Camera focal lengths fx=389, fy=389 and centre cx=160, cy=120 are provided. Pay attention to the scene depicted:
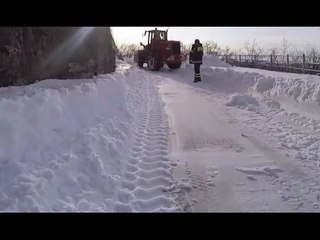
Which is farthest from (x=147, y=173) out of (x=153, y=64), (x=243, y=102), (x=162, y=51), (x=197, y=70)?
(x=153, y=64)

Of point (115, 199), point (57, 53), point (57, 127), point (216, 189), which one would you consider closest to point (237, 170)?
point (216, 189)

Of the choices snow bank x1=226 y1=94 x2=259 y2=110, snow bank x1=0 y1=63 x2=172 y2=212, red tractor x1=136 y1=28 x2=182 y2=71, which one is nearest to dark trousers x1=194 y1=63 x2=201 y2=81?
red tractor x1=136 y1=28 x2=182 y2=71

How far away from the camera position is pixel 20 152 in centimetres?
419

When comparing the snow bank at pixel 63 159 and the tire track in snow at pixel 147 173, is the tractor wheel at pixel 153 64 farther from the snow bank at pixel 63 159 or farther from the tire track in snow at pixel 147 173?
the snow bank at pixel 63 159

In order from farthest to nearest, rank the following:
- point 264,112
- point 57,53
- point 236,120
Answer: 1. point 264,112
2. point 236,120
3. point 57,53

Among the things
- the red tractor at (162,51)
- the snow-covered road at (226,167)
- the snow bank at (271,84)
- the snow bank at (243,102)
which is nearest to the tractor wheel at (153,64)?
the red tractor at (162,51)

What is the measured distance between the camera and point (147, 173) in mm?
4988

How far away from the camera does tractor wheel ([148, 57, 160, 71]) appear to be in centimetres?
2535

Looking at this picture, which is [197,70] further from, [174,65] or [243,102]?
[243,102]

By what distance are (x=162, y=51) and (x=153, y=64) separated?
1277 mm

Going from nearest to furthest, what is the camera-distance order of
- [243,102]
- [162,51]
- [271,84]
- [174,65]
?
[243,102]
[271,84]
[162,51]
[174,65]
